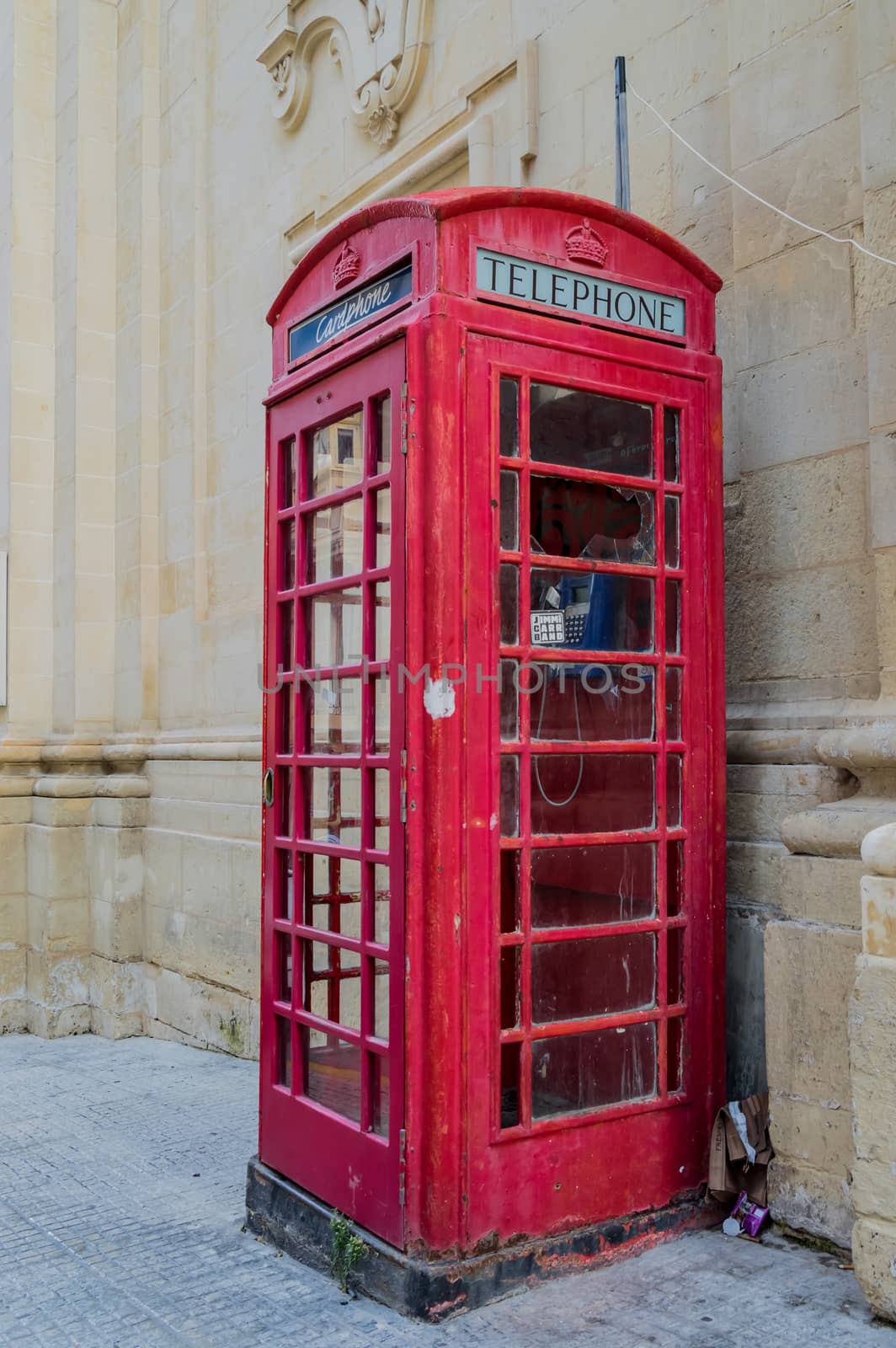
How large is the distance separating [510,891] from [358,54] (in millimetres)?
4459

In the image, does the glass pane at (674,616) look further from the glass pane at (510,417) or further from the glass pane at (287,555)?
the glass pane at (287,555)

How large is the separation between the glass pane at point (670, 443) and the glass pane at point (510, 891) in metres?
1.20

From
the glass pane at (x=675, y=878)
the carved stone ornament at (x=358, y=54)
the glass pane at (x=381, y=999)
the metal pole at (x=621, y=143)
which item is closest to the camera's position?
the glass pane at (x=381, y=999)

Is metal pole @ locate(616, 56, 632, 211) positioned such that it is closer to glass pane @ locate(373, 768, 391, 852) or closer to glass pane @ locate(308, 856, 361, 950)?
glass pane @ locate(373, 768, 391, 852)

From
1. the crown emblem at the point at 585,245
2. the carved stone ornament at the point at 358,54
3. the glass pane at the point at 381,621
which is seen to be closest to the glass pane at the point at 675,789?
the glass pane at the point at 381,621

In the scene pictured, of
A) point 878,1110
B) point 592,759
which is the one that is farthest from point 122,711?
point 878,1110

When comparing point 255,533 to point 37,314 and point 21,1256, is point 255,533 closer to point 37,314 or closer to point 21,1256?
point 37,314

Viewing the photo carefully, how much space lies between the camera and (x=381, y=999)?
3494mm

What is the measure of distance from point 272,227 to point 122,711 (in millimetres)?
3099

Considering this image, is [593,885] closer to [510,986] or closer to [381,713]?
[510,986]

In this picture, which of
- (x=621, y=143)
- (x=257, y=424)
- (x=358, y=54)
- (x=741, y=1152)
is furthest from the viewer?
(x=257, y=424)

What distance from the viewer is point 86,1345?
3.16 meters

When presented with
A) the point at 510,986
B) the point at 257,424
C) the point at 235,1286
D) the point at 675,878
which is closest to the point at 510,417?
the point at 675,878

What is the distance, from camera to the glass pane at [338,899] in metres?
3.75
